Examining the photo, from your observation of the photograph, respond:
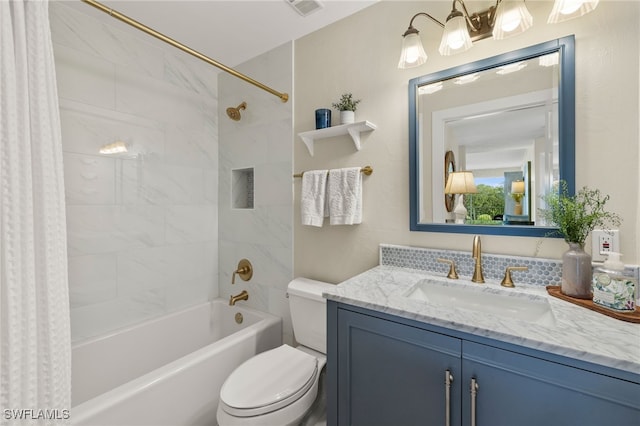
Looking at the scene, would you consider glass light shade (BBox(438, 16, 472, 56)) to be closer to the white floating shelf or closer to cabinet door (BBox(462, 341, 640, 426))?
the white floating shelf

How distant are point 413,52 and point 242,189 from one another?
1506 millimetres

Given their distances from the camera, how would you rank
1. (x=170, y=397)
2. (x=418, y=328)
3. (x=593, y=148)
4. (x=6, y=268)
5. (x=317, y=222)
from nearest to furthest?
(x=6, y=268), (x=418, y=328), (x=593, y=148), (x=170, y=397), (x=317, y=222)

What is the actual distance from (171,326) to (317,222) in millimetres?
1271

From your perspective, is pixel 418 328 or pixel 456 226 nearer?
pixel 418 328

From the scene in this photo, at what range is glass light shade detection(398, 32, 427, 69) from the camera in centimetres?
129

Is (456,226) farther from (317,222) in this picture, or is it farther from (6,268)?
(6,268)

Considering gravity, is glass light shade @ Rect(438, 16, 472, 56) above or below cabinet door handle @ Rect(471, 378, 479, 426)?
above

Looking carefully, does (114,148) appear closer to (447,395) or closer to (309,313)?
(309,313)

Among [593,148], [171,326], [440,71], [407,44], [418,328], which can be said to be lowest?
[171,326]

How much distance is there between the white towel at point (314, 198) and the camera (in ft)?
5.27

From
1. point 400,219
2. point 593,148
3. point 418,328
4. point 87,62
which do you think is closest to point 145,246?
point 87,62

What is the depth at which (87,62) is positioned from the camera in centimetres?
162

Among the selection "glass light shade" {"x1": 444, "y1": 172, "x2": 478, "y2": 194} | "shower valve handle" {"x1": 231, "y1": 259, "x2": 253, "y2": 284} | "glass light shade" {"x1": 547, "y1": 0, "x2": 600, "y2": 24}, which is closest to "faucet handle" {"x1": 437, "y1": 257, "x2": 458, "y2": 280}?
"glass light shade" {"x1": 444, "y1": 172, "x2": 478, "y2": 194}

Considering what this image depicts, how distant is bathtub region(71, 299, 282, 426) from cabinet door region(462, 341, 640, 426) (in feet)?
3.85
